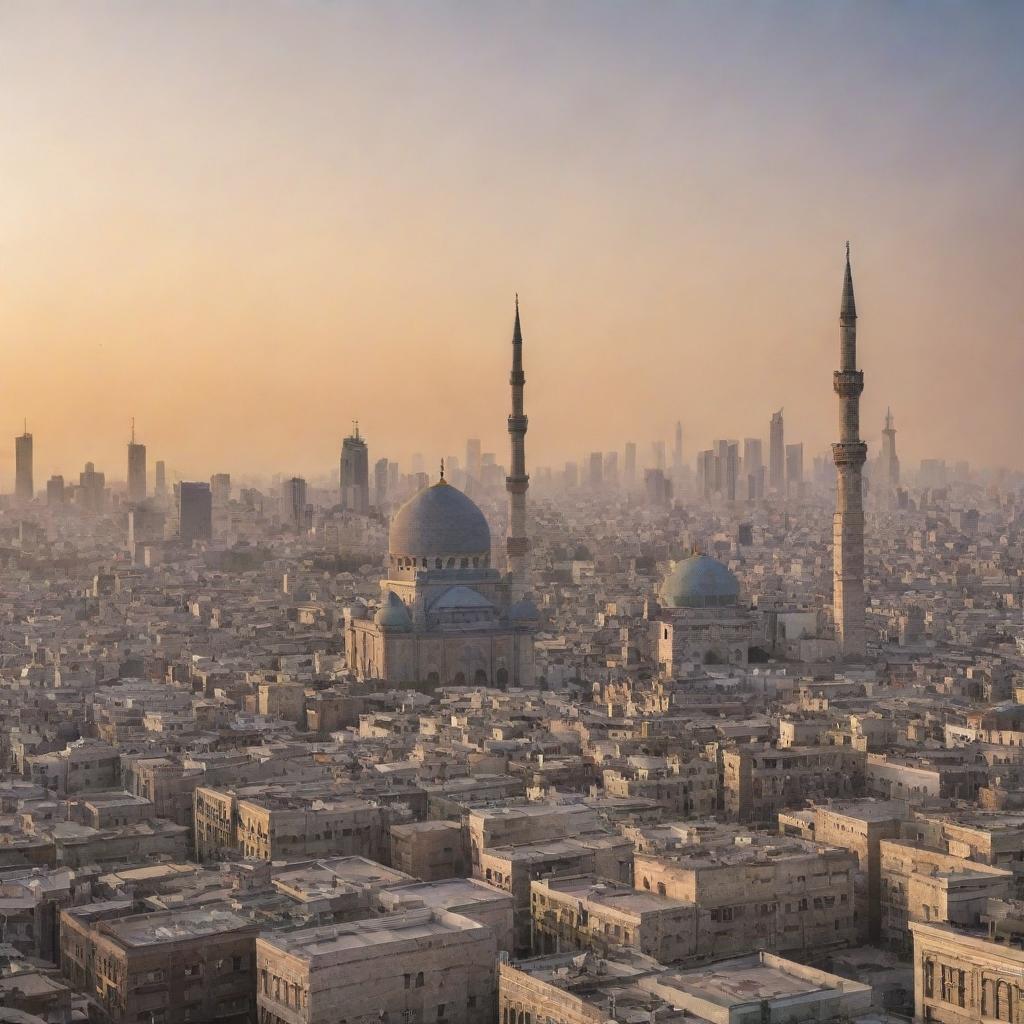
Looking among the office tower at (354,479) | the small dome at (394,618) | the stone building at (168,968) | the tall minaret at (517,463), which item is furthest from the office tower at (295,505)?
the stone building at (168,968)

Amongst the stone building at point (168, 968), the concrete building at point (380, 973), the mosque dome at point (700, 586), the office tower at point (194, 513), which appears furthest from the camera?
the office tower at point (194, 513)

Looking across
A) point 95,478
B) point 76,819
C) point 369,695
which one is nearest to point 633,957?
point 76,819

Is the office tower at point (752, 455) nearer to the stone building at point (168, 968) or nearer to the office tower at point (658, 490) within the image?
the office tower at point (658, 490)

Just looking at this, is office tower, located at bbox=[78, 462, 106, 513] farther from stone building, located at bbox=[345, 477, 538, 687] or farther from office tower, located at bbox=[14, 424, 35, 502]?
stone building, located at bbox=[345, 477, 538, 687]

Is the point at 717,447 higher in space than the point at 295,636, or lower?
higher

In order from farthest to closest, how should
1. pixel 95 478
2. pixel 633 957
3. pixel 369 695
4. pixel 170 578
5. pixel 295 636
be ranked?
pixel 95 478
pixel 170 578
pixel 295 636
pixel 369 695
pixel 633 957

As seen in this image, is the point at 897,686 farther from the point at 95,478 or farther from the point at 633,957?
the point at 95,478
